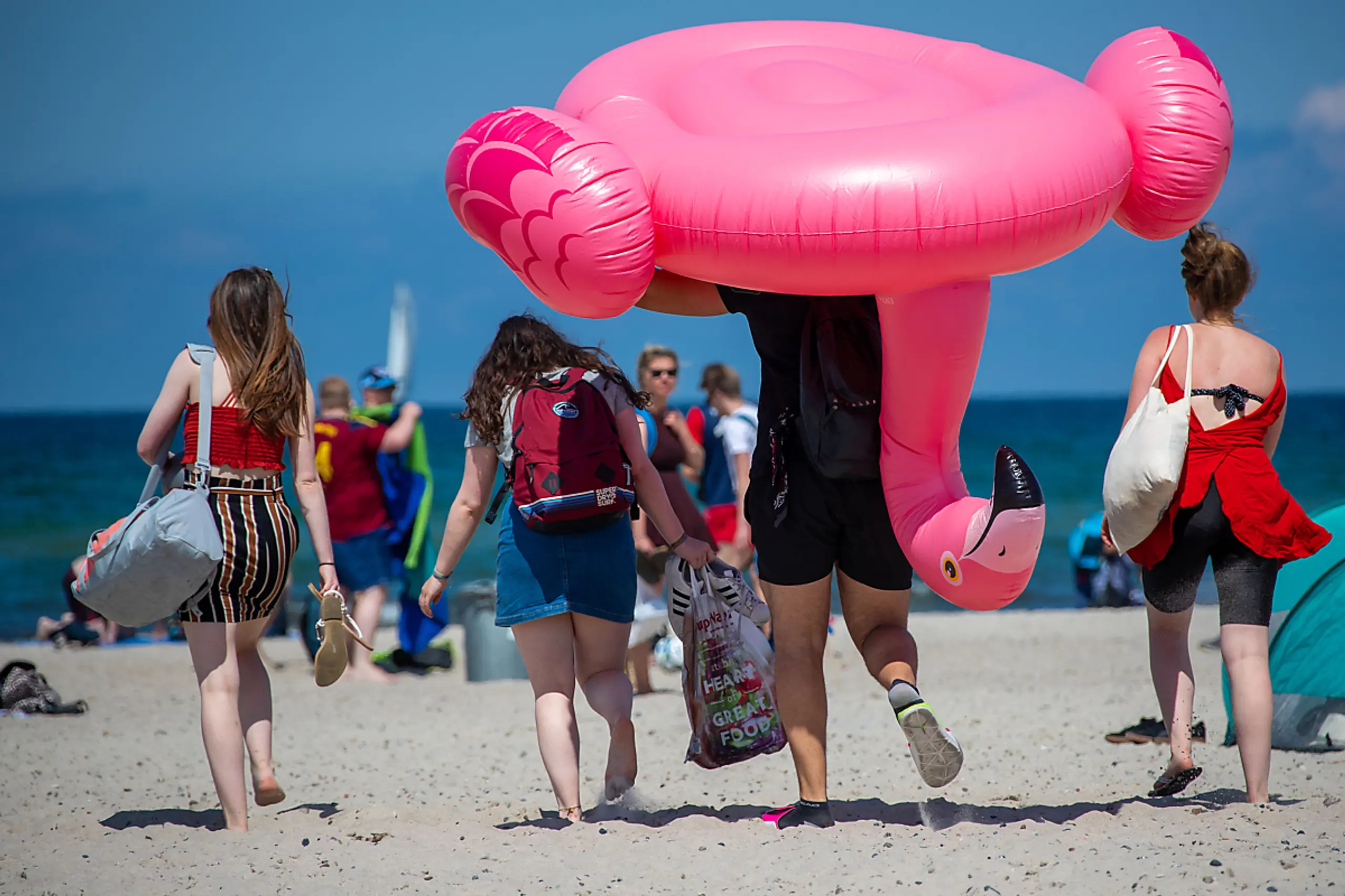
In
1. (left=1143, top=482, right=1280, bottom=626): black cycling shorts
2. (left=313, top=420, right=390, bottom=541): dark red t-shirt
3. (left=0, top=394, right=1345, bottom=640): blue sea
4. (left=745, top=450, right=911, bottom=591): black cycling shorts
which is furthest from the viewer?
(left=0, top=394, right=1345, bottom=640): blue sea

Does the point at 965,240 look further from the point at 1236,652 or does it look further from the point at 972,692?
the point at 972,692

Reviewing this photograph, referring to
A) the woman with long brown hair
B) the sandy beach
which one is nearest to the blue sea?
the sandy beach

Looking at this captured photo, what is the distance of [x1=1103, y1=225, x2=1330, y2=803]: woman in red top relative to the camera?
340cm

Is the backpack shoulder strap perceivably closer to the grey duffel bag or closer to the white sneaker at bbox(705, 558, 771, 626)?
the white sneaker at bbox(705, 558, 771, 626)

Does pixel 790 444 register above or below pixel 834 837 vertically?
above

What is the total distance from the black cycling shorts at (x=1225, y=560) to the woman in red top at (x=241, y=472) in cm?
258

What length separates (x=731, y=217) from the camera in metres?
2.95

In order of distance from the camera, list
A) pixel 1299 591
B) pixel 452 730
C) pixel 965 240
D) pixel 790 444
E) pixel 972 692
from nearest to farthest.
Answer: pixel 965 240 < pixel 790 444 < pixel 1299 591 < pixel 452 730 < pixel 972 692

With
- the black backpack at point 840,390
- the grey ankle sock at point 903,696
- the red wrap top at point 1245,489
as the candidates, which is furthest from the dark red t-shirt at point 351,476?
the red wrap top at point 1245,489

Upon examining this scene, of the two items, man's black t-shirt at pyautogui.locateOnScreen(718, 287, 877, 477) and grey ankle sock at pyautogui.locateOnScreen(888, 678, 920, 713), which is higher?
man's black t-shirt at pyautogui.locateOnScreen(718, 287, 877, 477)

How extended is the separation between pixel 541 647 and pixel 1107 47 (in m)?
2.42

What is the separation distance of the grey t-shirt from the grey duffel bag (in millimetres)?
796

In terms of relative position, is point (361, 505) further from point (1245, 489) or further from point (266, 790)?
point (1245, 489)

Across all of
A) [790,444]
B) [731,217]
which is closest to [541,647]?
[790,444]
